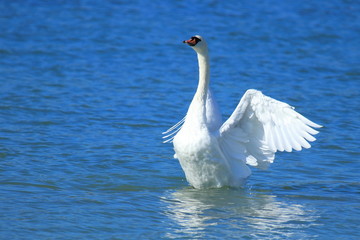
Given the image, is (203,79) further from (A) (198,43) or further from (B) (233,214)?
(B) (233,214)

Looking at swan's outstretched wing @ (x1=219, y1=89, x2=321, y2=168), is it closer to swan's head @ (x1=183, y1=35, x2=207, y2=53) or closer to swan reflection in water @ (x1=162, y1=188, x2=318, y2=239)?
swan reflection in water @ (x1=162, y1=188, x2=318, y2=239)

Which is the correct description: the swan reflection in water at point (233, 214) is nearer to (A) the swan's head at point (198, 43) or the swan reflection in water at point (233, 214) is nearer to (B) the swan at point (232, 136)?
(B) the swan at point (232, 136)

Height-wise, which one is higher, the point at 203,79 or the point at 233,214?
the point at 203,79

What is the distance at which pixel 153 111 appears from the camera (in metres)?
13.2

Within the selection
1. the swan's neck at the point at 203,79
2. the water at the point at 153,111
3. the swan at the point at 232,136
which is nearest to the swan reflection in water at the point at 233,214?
the water at the point at 153,111

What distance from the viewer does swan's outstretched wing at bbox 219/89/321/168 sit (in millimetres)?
8797

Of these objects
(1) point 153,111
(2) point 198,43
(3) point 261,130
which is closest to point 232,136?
(3) point 261,130

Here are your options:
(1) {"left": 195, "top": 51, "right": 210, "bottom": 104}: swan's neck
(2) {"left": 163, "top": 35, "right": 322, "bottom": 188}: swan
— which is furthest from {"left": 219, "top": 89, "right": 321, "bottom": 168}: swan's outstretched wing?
(1) {"left": 195, "top": 51, "right": 210, "bottom": 104}: swan's neck

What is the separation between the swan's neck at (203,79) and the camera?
8945 mm

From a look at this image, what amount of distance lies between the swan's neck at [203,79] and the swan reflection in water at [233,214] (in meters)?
1.18

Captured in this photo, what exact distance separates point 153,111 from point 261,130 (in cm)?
438

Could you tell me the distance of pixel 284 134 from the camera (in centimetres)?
893

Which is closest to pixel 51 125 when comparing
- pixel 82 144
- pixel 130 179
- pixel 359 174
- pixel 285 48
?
pixel 82 144

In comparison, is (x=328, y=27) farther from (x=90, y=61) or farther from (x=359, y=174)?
(x=359, y=174)
